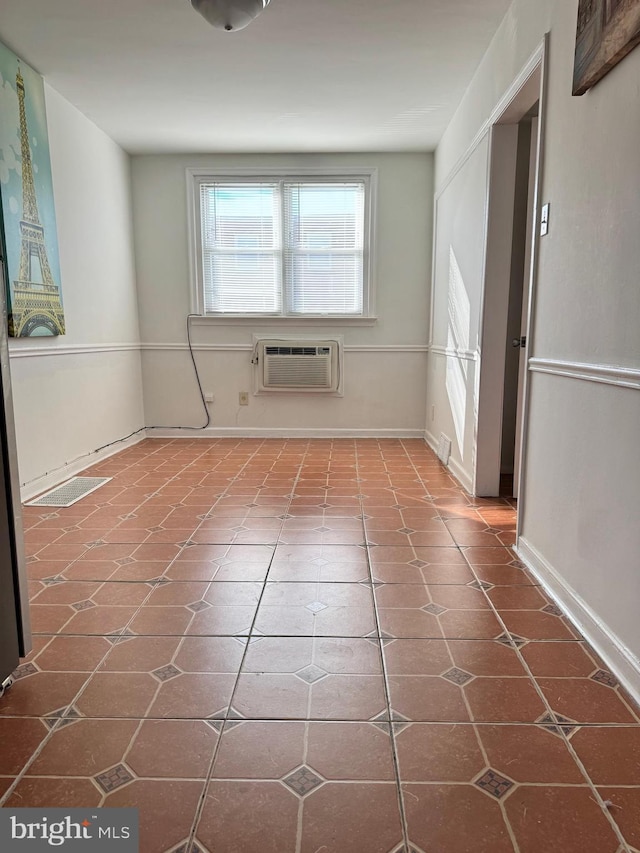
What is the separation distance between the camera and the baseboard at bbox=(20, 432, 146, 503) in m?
3.32

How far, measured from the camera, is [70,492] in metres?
3.45

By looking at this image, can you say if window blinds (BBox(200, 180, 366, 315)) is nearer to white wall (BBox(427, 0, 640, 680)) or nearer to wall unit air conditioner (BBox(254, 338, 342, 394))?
wall unit air conditioner (BBox(254, 338, 342, 394))

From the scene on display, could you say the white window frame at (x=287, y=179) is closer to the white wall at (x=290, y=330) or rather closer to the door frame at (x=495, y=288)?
the white wall at (x=290, y=330)

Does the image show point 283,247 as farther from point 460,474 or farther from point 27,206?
point 460,474

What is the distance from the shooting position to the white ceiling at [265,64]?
9.15 feet

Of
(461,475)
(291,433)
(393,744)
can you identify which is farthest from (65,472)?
(393,744)

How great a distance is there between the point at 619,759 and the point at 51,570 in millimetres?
2085

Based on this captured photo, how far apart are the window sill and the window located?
0.05m

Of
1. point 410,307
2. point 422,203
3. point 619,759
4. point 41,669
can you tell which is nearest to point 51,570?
point 41,669

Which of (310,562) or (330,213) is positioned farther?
(330,213)

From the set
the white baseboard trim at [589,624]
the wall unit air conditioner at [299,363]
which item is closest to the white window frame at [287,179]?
the wall unit air conditioner at [299,363]

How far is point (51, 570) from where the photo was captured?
2.29 m

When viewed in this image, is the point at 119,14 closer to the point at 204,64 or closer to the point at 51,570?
the point at 204,64

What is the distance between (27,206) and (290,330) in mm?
2439
